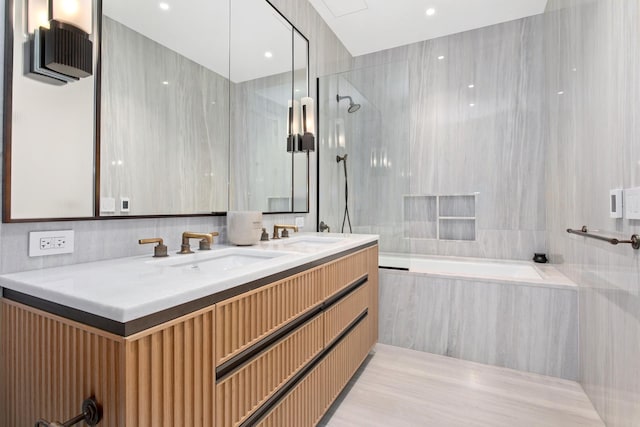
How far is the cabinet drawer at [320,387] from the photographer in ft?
3.87

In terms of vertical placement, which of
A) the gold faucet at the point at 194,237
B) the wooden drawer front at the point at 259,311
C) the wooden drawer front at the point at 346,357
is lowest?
the wooden drawer front at the point at 346,357

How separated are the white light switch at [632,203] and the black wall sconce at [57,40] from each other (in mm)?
1977

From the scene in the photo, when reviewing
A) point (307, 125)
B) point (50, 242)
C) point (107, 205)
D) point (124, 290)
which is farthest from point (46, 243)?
point (307, 125)

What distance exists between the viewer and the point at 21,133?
94 cm

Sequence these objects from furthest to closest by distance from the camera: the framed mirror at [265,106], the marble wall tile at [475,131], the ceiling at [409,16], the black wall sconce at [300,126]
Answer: the marble wall tile at [475,131] → the ceiling at [409,16] → the black wall sconce at [300,126] → the framed mirror at [265,106]

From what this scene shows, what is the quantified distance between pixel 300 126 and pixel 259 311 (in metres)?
1.68

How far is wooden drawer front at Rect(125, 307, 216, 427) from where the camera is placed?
0.66m

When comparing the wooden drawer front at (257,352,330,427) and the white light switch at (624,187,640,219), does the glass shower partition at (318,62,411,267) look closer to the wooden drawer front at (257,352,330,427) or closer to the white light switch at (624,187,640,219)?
the wooden drawer front at (257,352,330,427)

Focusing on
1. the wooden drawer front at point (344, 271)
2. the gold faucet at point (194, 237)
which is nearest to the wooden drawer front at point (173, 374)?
the gold faucet at point (194, 237)

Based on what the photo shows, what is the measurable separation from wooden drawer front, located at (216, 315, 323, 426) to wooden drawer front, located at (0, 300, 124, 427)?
30 centimetres

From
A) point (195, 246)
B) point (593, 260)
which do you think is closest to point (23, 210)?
point (195, 246)

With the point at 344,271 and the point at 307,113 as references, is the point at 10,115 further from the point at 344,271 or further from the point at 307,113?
the point at 307,113

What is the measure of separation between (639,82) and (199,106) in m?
1.86

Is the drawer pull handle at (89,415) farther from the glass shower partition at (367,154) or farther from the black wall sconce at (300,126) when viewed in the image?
the glass shower partition at (367,154)
